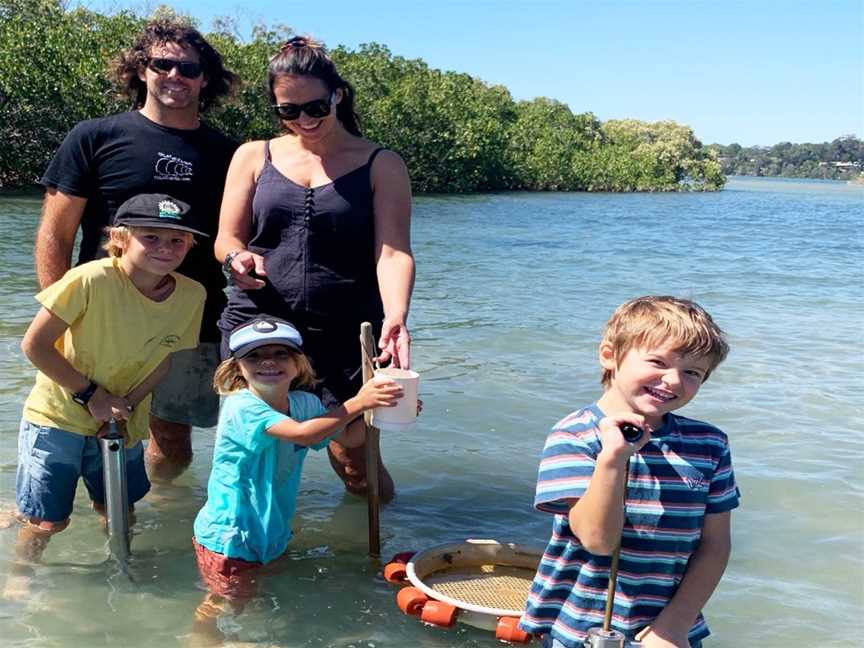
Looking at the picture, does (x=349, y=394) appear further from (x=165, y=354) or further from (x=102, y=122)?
(x=102, y=122)

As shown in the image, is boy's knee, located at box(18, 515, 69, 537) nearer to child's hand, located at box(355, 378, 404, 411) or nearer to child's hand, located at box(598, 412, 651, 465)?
child's hand, located at box(355, 378, 404, 411)

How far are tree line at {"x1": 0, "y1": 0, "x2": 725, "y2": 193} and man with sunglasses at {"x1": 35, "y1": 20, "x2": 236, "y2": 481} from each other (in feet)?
1.31

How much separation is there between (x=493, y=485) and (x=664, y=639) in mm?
3534

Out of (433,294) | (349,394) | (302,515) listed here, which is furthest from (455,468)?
(433,294)

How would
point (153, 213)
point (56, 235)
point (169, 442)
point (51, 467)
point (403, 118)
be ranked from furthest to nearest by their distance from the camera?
point (403, 118) → point (169, 442) → point (56, 235) → point (51, 467) → point (153, 213)

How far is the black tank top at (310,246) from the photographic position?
4.24 meters

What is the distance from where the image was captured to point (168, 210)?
13.4ft

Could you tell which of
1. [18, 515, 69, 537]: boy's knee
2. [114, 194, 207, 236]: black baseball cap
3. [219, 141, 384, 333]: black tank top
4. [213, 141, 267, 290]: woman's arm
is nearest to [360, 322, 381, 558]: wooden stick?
[219, 141, 384, 333]: black tank top

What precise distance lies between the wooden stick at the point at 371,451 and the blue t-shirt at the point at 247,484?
339 mm

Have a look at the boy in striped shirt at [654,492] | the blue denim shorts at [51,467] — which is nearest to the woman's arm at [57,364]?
the blue denim shorts at [51,467]

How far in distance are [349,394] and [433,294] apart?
1058cm

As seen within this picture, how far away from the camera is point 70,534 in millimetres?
5016

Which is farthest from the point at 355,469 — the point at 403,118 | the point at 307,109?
the point at 403,118

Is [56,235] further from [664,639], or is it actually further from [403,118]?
[403,118]
